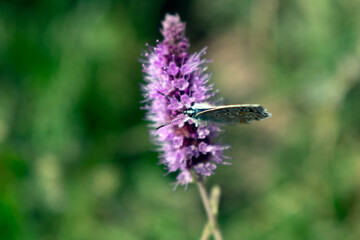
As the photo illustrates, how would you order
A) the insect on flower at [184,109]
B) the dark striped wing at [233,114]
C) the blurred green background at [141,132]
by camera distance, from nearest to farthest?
the dark striped wing at [233,114] → the insect on flower at [184,109] → the blurred green background at [141,132]

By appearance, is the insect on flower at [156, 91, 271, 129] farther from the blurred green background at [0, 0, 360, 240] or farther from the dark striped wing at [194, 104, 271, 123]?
the blurred green background at [0, 0, 360, 240]

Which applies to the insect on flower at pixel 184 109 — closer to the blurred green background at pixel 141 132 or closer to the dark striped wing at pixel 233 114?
the dark striped wing at pixel 233 114

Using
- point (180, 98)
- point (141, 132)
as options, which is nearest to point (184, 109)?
point (180, 98)

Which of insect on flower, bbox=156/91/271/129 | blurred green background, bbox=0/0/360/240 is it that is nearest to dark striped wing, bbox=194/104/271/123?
insect on flower, bbox=156/91/271/129

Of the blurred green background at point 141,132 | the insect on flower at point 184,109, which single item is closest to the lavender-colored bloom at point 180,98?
the insect on flower at point 184,109

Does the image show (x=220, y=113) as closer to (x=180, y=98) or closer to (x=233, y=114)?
(x=233, y=114)
